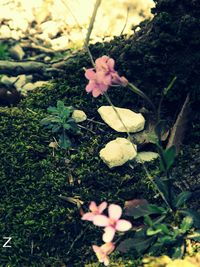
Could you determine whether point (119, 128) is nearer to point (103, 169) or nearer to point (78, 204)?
point (103, 169)

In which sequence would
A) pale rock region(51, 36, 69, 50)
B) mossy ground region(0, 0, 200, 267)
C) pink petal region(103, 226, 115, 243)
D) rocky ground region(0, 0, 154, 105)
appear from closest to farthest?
pink petal region(103, 226, 115, 243) < mossy ground region(0, 0, 200, 267) < rocky ground region(0, 0, 154, 105) < pale rock region(51, 36, 69, 50)

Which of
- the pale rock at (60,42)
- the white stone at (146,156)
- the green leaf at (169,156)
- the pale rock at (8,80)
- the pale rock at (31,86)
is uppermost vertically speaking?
the green leaf at (169,156)

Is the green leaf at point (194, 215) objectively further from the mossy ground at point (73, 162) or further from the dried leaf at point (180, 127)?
the dried leaf at point (180, 127)

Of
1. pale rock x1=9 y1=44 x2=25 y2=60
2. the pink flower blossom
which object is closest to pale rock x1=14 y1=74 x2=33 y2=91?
pale rock x1=9 y1=44 x2=25 y2=60

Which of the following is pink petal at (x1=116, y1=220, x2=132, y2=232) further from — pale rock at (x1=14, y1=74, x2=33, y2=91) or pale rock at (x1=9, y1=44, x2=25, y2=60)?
pale rock at (x1=9, y1=44, x2=25, y2=60)

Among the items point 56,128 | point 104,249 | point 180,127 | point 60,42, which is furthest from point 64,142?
point 60,42

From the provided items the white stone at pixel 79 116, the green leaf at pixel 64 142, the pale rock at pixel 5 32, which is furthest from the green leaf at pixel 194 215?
the pale rock at pixel 5 32
